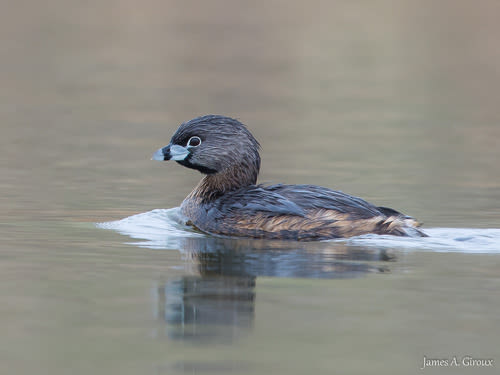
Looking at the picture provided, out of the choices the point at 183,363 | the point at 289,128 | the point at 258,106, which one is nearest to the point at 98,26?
the point at 258,106

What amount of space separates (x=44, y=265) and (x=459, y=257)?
3.54 m

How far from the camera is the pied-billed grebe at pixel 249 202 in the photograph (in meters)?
9.88

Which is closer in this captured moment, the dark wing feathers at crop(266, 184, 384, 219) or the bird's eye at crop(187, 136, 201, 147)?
the dark wing feathers at crop(266, 184, 384, 219)

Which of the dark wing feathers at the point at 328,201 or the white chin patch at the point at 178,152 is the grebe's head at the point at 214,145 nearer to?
the white chin patch at the point at 178,152

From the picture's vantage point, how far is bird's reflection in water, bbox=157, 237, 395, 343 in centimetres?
678

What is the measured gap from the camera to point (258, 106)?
2170 centimetres

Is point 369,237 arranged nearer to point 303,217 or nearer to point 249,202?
point 303,217

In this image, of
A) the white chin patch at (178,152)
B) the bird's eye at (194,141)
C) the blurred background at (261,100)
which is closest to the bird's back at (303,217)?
the white chin patch at (178,152)

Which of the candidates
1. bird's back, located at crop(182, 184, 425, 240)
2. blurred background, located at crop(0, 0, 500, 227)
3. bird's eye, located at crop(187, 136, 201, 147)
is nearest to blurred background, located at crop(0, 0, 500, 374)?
blurred background, located at crop(0, 0, 500, 227)

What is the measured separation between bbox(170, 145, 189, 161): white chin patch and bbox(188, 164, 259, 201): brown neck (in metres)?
0.44

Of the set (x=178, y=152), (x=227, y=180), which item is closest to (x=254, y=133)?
(x=227, y=180)

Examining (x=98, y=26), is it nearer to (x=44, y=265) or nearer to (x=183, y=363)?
(x=44, y=265)

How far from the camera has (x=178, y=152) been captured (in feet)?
35.8

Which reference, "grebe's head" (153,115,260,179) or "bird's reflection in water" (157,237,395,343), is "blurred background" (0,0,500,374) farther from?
"grebe's head" (153,115,260,179)
